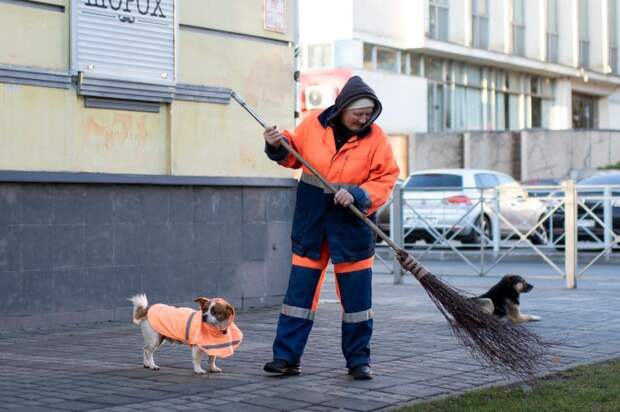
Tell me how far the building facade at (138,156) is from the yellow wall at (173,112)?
0.01m

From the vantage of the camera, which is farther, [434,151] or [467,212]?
[434,151]

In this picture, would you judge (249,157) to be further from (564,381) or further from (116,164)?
(564,381)

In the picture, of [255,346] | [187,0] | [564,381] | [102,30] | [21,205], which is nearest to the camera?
[564,381]

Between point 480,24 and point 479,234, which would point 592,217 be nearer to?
point 479,234

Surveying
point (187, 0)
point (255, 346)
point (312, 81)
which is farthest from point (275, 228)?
point (312, 81)

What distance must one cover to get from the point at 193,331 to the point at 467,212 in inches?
430

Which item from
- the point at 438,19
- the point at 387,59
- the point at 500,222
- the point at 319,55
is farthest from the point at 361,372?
the point at 438,19

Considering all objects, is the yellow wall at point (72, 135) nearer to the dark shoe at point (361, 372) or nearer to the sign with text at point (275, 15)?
the sign with text at point (275, 15)

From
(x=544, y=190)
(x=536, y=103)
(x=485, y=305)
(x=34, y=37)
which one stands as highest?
(x=536, y=103)

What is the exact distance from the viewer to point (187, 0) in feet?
38.4

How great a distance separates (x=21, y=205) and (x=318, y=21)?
28790mm

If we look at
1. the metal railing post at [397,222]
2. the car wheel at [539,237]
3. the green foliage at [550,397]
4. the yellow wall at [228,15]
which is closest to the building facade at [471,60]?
the car wheel at [539,237]

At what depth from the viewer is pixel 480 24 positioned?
142ft

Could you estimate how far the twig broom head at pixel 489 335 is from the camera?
720 centimetres
